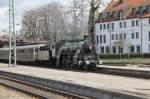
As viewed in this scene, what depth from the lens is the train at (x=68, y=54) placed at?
3641cm

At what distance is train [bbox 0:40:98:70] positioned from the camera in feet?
119

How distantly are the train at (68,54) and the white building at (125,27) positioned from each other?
1747 inches

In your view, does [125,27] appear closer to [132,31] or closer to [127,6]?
[132,31]

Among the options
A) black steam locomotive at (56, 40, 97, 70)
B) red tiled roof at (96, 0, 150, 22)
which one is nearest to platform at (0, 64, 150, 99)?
black steam locomotive at (56, 40, 97, 70)

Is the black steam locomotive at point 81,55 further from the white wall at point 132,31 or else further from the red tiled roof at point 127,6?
the red tiled roof at point 127,6

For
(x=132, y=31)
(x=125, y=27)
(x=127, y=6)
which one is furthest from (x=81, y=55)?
(x=127, y=6)

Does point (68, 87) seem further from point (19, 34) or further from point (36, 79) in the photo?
point (19, 34)

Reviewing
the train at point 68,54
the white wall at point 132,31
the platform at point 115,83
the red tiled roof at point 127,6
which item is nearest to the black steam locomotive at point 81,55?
the train at point 68,54

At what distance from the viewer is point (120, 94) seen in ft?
49.1

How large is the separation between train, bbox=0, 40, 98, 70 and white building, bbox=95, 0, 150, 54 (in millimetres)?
44373

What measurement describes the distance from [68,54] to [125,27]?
64.9 meters

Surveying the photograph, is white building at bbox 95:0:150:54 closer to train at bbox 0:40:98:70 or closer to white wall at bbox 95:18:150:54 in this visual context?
white wall at bbox 95:18:150:54

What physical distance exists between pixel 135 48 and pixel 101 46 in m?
14.2

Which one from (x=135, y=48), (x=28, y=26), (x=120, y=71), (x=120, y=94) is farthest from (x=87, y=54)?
(x=28, y=26)
